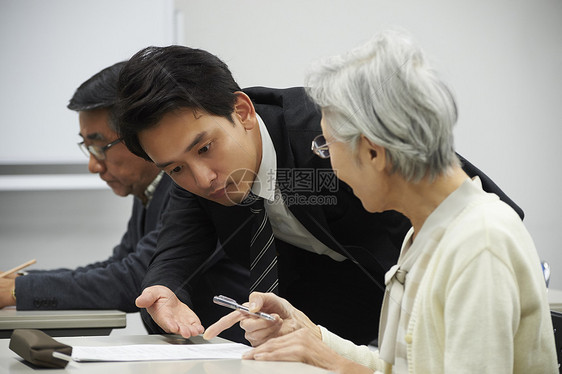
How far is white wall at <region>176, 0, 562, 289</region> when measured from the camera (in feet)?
9.95

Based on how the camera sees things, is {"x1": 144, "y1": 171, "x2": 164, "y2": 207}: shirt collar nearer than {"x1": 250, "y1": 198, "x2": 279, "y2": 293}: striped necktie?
No

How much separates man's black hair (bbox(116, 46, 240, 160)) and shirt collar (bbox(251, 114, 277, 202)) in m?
0.12

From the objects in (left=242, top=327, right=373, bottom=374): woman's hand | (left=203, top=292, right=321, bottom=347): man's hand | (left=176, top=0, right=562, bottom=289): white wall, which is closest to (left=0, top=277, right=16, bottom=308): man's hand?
(left=203, top=292, right=321, bottom=347): man's hand

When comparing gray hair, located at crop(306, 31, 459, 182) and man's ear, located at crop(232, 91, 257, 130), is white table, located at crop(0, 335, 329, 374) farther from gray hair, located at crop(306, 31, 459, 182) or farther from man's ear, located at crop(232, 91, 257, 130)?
man's ear, located at crop(232, 91, 257, 130)

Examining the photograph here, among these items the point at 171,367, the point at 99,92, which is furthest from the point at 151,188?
the point at 171,367

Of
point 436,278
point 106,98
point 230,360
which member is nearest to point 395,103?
point 436,278

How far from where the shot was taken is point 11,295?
5.91 ft

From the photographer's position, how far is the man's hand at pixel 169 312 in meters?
1.22

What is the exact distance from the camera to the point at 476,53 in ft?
10.9

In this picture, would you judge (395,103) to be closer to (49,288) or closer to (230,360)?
(230,360)

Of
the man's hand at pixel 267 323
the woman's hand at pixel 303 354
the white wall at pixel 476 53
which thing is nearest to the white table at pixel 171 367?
the woman's hand at pixel 303 354

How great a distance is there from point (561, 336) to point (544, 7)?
279 centimetres

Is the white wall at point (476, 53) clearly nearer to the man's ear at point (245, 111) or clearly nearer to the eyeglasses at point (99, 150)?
the eyeglasses at point (99, 150)

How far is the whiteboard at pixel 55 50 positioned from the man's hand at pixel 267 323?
179 cm
